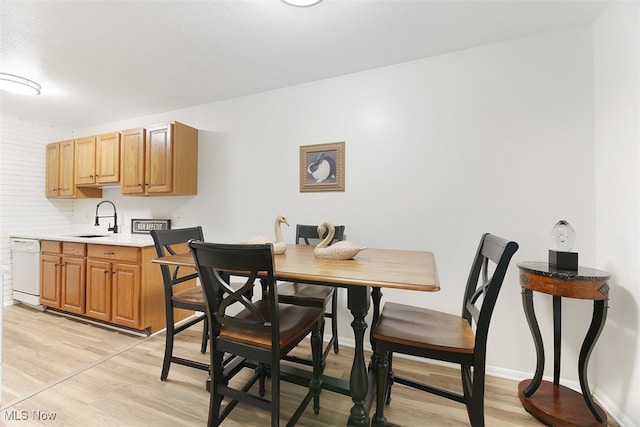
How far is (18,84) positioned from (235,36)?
2.26 m

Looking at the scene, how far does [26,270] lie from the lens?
3277 mm

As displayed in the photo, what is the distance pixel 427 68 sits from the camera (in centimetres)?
223

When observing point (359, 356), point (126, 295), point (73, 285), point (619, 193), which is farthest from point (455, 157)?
point (73, 285)

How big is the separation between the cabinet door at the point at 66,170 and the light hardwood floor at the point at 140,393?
78.1 inches

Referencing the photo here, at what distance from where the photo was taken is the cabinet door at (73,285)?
9.40 ft

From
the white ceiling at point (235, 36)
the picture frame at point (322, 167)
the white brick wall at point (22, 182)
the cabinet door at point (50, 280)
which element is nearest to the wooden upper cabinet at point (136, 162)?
the white brick wall at point (22, 182)

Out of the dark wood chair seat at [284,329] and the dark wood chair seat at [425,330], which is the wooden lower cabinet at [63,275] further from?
the dark wood chair seat at [425,330]

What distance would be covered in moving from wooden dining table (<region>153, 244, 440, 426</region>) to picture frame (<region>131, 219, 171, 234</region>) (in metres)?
2.00

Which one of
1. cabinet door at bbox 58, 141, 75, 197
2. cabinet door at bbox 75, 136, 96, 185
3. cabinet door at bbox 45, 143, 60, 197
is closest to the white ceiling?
cabinet door at bbox 75, 136, 96, 185

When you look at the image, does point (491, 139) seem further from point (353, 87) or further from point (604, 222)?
point (353, 87)

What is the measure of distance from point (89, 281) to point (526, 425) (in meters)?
3.95

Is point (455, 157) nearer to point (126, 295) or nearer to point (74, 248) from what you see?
→ point (126, 295)

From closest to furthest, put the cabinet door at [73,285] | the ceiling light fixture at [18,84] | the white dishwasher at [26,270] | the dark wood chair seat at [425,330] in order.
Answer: the dark wood chair seat at [425,330] < the ceiling light fixture at [18,84] < the cabinet door at [73,285] < the white dishwasher at [26,270]

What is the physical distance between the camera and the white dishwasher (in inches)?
126
